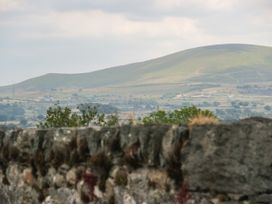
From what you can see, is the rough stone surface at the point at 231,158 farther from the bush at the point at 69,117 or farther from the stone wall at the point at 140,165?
the bush at the point at 69,117

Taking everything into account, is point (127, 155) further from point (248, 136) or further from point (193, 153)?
point (248, 136)

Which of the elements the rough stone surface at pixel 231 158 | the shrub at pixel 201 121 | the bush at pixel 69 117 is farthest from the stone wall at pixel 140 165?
the bush at pixel 69 117

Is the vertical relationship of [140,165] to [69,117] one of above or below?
above

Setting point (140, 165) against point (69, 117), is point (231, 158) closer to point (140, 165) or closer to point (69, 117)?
point (140, 165)

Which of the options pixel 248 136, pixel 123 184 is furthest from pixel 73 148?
pixel 248 136

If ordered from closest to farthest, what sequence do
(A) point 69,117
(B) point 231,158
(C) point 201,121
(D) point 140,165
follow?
(B) point 231,158 → (C) point 201,121 → (D) point 140,165 → (A) point 69,117

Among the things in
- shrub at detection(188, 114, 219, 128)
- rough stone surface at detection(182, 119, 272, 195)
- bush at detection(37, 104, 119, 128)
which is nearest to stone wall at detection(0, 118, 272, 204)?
rough stone surface at detection(182, 119, 272, 195)

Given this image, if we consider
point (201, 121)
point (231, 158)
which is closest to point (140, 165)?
point (201, 121)

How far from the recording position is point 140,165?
7.60 metres

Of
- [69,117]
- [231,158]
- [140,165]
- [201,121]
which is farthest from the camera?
[69,117]

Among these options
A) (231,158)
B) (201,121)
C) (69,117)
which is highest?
(201,121)

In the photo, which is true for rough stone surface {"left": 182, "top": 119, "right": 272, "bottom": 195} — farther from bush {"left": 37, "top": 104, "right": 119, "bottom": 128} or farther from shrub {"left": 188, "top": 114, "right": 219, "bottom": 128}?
bush {"left": 37, "top": 104, "right": 119, "bottom": 128}

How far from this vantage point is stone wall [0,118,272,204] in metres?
6.27

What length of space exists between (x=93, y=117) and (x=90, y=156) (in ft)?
179
